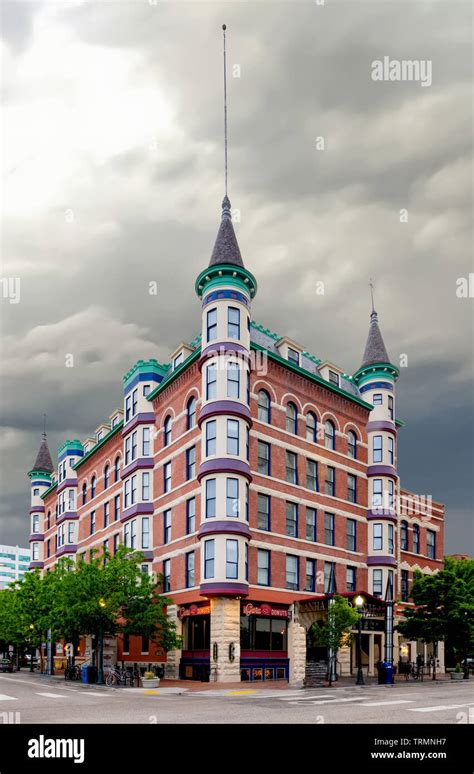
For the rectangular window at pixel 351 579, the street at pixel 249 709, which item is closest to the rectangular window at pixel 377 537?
the rectangular window at pixel 351 579

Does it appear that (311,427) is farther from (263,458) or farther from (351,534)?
(351,534)

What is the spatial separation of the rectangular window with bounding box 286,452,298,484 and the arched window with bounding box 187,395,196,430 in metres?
5.77

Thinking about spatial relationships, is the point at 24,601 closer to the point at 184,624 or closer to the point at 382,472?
the point at 184,624

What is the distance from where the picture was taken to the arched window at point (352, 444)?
5046 cm

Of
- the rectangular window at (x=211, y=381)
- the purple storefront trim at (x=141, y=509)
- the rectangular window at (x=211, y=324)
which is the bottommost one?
the purple storefront trim at (x=141, y=509)

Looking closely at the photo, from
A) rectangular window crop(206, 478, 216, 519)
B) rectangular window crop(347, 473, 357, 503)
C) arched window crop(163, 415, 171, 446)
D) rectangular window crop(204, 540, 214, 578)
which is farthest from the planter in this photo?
rectangular window crop(347, 473, 357, 503)

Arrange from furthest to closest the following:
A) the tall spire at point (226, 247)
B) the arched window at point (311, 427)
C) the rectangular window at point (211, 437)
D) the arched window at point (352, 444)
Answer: the arched window at point (352, 444) → the arched window at point (311, 427) → the tall spire at point (226, 247) → the rectangular window at point (211, 437)

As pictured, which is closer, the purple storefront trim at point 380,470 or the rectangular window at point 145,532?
the rectangular window at point 145,532

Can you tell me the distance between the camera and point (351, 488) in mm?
50219

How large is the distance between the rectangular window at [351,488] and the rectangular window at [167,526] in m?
11.9

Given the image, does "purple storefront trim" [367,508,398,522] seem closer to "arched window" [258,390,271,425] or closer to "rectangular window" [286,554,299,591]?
"rectangular window" [286,554,299,591]

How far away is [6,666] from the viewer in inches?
2355

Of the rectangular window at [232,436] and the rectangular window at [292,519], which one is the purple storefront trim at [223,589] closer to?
the rectangular window at [232,436]
